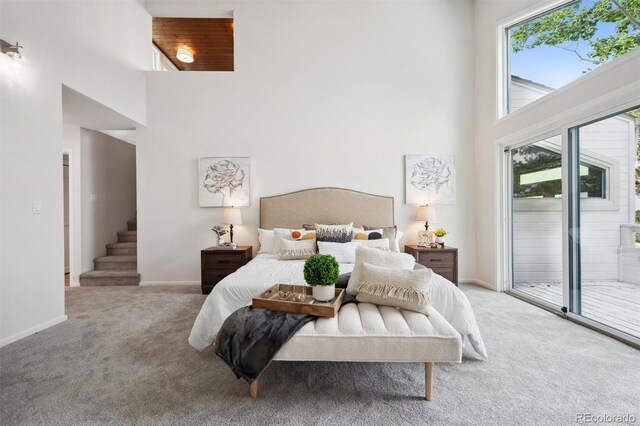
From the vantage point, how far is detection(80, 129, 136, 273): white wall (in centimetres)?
436

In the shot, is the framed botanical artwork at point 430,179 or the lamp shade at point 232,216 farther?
the framed botanical artwork at point 430,179

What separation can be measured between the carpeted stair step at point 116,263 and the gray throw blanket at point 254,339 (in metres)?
3.64

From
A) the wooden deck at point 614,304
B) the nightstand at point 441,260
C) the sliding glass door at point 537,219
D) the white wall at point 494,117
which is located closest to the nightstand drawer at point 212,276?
the nightstand at point 441,260

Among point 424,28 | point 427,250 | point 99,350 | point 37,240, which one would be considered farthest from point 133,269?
point 424,28

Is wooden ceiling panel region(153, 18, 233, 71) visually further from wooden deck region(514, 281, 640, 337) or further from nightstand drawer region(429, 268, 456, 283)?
wooden deck region(514, 281, 640, 337)

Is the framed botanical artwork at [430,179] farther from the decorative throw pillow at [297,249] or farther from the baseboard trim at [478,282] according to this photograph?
the decorative throw pillow at [297,249]

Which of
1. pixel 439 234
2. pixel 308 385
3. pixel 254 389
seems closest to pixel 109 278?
pixel 254 389

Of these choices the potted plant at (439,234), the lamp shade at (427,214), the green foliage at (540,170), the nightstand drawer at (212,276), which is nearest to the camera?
the green foliage at (540,170)

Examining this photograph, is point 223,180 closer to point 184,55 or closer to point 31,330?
point 31,330

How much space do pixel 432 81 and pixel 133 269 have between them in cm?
548

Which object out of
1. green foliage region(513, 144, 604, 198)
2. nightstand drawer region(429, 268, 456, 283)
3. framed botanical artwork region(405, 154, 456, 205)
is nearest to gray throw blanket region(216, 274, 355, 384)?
nightstand drawer region(429, 268, 456, 283)

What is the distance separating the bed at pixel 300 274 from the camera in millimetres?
2084

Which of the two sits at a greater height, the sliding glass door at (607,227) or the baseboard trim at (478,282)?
the sliding glass door at (607,227)

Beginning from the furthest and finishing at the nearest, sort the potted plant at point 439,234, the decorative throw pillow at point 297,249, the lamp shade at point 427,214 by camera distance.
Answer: the lamp shade at point 427,214, the potted plant at point 439,234, the decorative throw pillow at point 297,249
